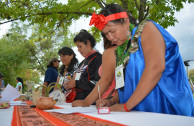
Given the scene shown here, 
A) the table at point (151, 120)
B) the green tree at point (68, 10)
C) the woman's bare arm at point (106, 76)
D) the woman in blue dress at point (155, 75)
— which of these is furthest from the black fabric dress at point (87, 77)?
the green tree at point (68, 10)

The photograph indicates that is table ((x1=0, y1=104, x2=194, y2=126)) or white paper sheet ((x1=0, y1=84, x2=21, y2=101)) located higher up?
white paper sheet ((x1=0, y1=84, x2=21, y2=101))

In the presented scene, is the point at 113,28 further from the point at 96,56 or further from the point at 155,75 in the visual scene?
the point at 96,56

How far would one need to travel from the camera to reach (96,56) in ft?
8.23

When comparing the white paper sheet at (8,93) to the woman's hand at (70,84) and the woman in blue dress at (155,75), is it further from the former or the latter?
the woman in blue dress at (155,75)

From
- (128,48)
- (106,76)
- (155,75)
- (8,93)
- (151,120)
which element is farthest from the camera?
(8,93)

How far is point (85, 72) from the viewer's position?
2373mm

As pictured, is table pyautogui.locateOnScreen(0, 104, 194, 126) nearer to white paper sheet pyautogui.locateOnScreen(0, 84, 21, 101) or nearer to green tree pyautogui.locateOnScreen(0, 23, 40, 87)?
white paper sheet pyautogui.locateOnScreen(0, 84, 21, 101)

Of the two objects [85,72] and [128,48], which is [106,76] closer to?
[128,48]

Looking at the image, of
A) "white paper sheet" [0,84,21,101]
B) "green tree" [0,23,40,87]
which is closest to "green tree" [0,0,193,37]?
"white paper sheet" [0,84,21,101]

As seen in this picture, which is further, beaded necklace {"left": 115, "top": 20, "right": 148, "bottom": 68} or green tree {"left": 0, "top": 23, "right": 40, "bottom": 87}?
green tree {"left": 0, "top": 23, "right": 40, "bottom": 87}

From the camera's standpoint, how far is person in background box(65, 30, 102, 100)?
2.31 metres

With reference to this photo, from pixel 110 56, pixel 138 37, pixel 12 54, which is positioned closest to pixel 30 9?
pixel 110 56

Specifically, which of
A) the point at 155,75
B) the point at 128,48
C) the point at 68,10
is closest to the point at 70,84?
the point at 128,48

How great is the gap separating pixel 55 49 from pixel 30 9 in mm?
13820
